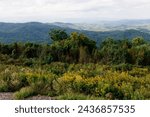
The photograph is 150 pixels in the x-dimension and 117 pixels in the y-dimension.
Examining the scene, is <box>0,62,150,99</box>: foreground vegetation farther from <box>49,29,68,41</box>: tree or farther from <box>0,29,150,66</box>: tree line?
<box>49,29,68,41</box>: tree

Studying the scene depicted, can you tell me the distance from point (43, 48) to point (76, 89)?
54818mm

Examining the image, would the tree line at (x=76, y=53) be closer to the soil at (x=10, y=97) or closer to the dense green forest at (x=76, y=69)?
the dense green forest at (x=76, y=69)

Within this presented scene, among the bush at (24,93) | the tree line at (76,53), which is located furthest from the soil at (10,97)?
the tree line at (76,53)

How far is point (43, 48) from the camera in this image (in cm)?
6500

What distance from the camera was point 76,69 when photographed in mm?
36000

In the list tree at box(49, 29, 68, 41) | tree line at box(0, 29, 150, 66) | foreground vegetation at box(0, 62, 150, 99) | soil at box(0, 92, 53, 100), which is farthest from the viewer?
tree at box(49, 29, 68, 41)

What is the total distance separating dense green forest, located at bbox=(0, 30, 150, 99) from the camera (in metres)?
10.2

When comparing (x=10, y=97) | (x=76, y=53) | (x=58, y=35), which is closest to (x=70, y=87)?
(x=10, y=97)

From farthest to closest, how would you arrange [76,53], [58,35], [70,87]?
[58,35] → [76,53] → [70,87]

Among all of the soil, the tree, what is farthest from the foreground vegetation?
the tree

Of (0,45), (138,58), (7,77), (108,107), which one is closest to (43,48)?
(0,45)

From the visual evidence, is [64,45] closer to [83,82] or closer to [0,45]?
[0,45]

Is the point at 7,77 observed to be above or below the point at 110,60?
above

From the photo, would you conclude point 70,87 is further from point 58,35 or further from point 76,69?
point 58,35
